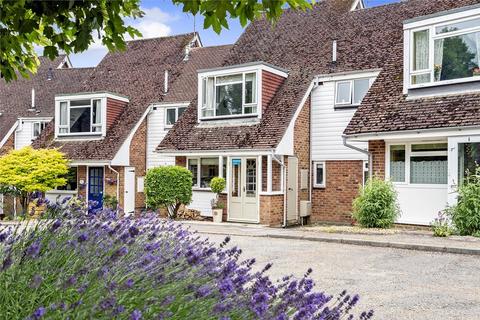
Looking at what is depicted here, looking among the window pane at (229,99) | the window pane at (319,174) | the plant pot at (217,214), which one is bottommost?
the plant pot at (217,214)

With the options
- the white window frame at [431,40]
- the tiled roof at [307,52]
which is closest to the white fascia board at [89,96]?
the tiled roof at [307,52]

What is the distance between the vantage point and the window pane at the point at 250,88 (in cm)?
2025

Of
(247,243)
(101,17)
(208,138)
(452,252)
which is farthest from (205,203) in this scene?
(101,17)

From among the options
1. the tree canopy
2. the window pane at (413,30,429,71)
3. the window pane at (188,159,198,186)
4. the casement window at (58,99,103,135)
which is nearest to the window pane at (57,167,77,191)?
the casement window at (58,99,103,135)

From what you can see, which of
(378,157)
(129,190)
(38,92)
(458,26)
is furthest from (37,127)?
(458,26)

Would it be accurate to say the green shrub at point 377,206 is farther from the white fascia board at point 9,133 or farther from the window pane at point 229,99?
the white fascia board at point 9,133

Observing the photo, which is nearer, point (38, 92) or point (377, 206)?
point (377, 206)

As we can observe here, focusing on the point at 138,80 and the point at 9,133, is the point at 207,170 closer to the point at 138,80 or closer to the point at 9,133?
the point at 138,80

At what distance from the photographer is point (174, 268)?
383cm

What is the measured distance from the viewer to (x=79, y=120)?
25.7 metres

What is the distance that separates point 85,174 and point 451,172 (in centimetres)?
1645

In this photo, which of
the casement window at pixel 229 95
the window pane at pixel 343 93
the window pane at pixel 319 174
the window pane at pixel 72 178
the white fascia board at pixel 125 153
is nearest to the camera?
the window pane at pixel 343 93

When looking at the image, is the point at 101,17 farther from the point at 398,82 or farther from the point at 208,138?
the point at 208,138

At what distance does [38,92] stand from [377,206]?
24.1 meters
